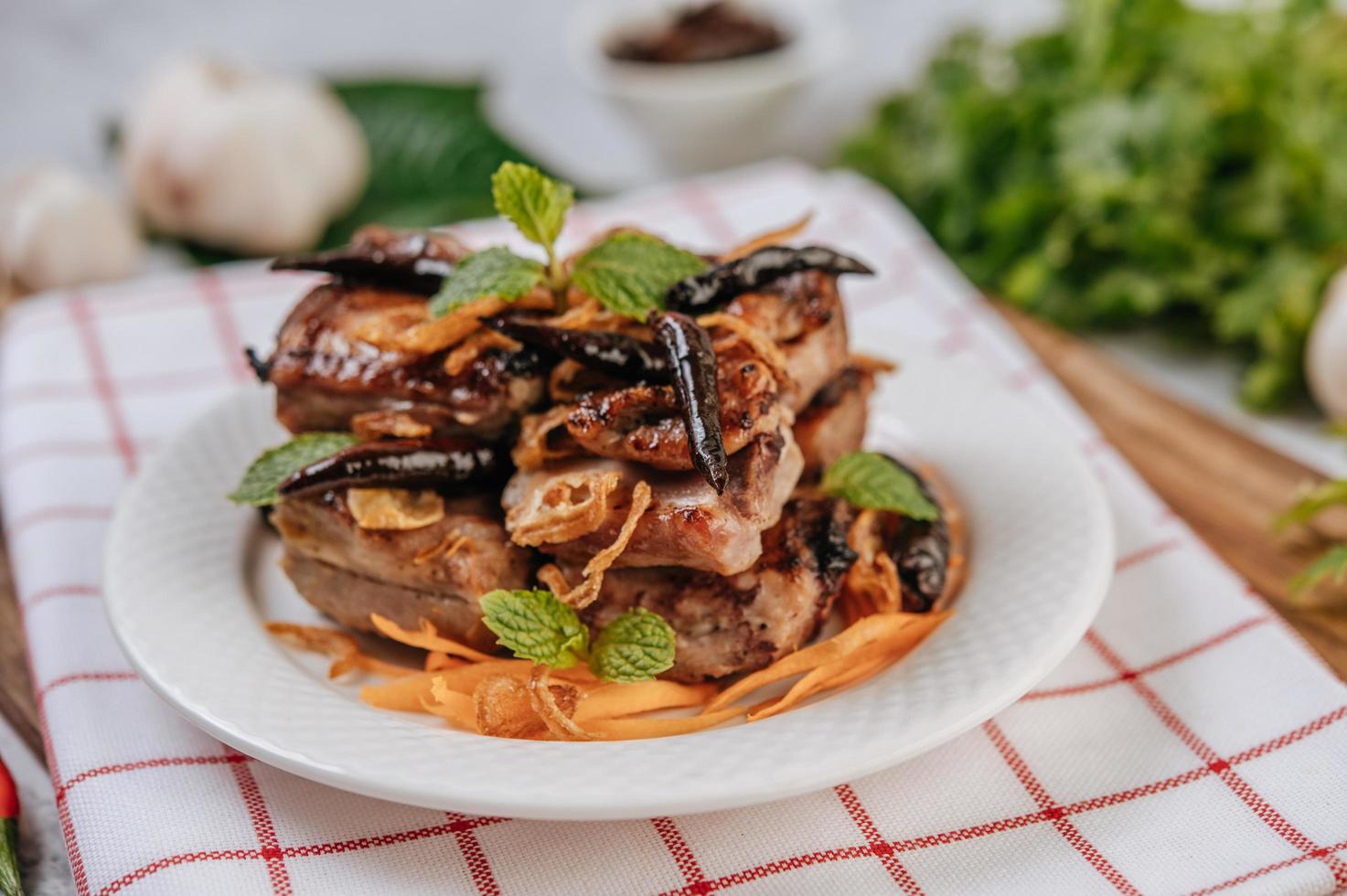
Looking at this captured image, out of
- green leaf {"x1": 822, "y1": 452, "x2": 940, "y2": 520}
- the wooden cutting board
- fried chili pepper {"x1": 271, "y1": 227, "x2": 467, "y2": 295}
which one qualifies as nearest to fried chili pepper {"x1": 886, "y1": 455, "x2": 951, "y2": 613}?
green leaf {"x1": 822, "y1": 452, "x2": 940, "y2": 520}

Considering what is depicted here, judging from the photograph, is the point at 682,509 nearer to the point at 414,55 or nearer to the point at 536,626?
the point at 536,626

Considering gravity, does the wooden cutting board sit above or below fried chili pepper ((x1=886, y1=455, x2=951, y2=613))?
below

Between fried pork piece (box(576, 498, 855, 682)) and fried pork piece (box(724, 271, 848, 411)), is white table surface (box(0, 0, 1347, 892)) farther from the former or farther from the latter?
fried pork piece (box(576, 498, 855, 682))

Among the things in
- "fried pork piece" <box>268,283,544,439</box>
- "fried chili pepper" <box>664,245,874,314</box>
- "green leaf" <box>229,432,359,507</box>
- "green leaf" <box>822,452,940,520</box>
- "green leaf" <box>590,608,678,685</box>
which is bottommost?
"green leaf" <box>590,608,678,685</box>

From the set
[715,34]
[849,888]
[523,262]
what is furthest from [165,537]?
[715,34]

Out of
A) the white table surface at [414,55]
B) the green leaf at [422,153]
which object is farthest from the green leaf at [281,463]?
the white table surface at [414,55]

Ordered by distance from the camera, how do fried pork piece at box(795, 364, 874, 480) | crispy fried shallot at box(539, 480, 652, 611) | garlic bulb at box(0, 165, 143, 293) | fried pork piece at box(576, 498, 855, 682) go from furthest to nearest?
1. garlic bulb at box(0, 165, 143, 293)
2. fried pork piece at box(795, 364, 874, 480)
3. fried pork piece at box(576, 498, 855, 682)
4. crispy fried shallot at box(539, 480, 652, 611)

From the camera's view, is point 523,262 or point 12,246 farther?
point 12,246

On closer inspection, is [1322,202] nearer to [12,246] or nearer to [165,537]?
[165,537]
